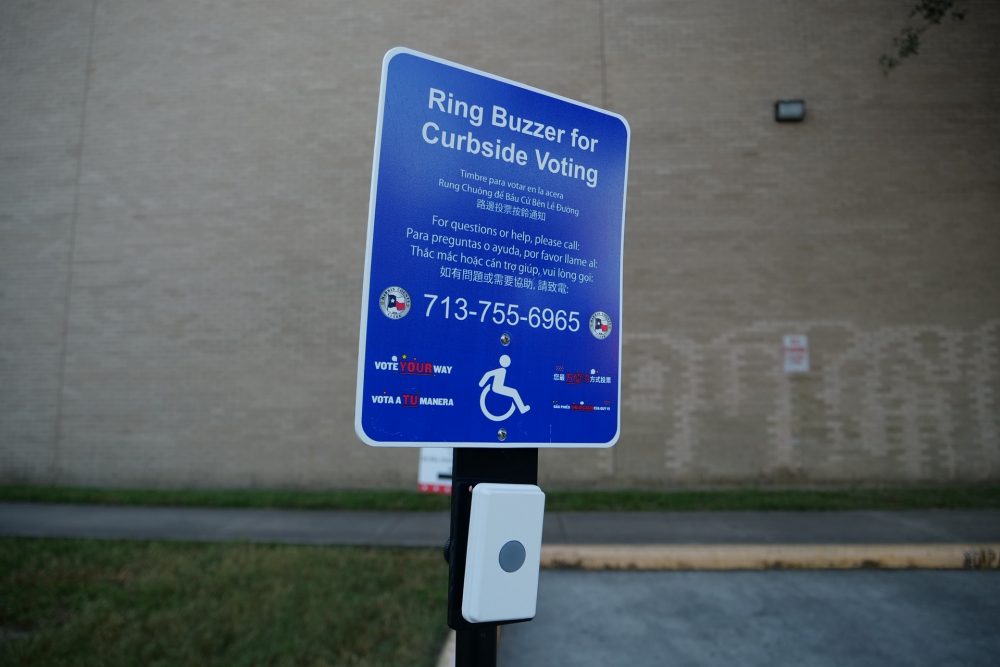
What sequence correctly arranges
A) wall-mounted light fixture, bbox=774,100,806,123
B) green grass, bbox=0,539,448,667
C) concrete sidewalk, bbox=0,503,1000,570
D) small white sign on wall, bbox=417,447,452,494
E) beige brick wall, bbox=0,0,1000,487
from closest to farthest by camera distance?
green grass, bbox=0,539,448,667
small white sign on wall, bbox=417,447,452,494
concrete sidewalk, bbox=0,503,1000,570
beige brick wall, bbox=0,0,1000,487
wall-mounted light fixture, bbox=774,100,806,123

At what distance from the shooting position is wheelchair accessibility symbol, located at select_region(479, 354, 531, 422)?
3.89ft

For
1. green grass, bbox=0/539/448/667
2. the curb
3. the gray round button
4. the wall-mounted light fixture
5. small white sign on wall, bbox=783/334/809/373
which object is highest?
the wall-mounted light fixture

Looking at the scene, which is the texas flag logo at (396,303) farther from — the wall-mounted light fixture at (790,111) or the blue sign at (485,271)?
the wall-mounted light fixture at (790,111)

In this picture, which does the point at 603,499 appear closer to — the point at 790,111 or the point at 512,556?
the point at 790,111

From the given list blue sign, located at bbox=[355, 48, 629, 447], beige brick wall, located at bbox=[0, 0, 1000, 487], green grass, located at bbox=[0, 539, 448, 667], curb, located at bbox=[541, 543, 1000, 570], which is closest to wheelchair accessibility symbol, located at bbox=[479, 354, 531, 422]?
blue sign, located at bbox=[355, 48, 629, 447]

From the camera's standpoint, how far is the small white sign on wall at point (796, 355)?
8906 mm

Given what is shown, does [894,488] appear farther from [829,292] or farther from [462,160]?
[462,160]

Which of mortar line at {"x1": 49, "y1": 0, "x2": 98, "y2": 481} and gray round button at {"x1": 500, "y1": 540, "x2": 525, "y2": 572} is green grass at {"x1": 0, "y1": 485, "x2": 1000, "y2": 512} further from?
gray round button at {"x1": 500, "y1": 540, "x2": 525, "y2": 572}

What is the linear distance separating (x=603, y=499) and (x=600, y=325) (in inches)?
275

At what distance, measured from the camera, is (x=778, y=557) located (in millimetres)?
5023

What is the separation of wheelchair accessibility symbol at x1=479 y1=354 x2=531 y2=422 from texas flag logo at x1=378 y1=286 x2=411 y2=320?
0.70 ft

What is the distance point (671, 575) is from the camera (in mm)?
4914

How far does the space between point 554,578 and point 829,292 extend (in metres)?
6.87

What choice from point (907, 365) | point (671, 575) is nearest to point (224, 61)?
point (671, 575)
